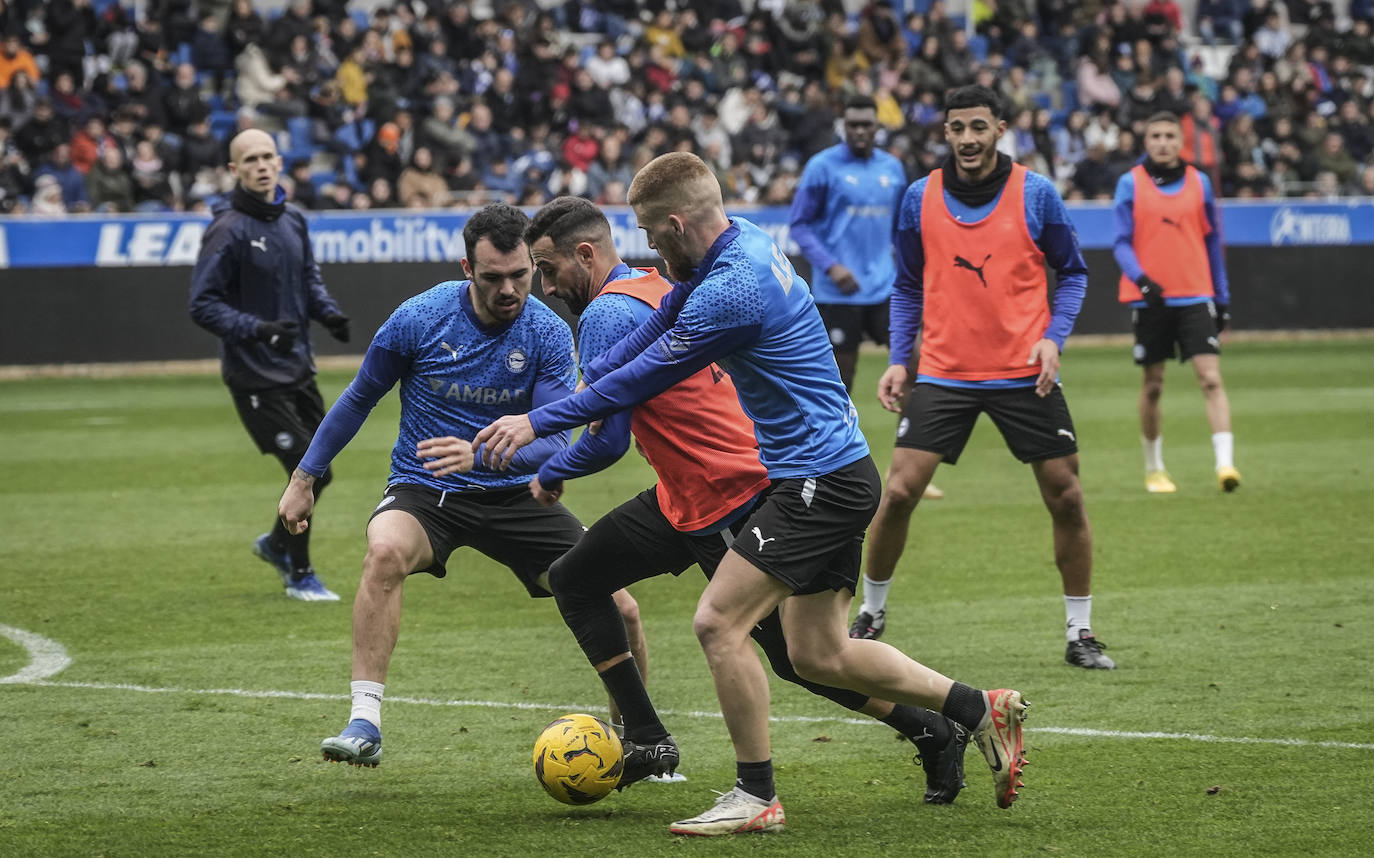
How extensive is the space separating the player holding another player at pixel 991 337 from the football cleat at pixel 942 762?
2.02m

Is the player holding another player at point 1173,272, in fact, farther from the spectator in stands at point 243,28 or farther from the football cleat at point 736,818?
the spectator in stands at point 243,28

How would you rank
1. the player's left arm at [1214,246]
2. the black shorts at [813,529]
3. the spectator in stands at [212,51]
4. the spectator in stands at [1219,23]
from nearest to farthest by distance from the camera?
the black shorts at [813,529] < the player's left arm at [1214,246] < the spectator in stands at [212,51] < the spectator in stands at [1219,23]

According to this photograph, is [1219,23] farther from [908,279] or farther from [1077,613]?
[1077,613]

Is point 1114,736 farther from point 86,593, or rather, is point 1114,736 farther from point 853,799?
point 86,593

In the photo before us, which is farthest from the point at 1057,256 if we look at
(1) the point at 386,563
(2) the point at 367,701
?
(2) the point at 367,701

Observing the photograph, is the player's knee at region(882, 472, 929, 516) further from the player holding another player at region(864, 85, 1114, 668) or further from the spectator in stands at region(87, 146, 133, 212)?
the spectator in stands at region(87, 146, 133, 212)

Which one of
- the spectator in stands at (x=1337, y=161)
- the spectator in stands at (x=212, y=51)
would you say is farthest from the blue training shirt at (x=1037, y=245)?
the spectator in stands at (x=1337, y=161)

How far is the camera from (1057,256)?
751 cm

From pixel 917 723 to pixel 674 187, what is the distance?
184 cm

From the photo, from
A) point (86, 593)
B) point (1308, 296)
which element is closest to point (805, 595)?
point (86, 593)

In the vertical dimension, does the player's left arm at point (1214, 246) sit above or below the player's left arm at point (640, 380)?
below

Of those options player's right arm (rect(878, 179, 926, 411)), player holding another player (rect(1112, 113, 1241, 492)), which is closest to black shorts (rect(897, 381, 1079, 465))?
player's right arm (rect(878, 179, 926, 411))

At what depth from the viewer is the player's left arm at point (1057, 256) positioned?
291 inches

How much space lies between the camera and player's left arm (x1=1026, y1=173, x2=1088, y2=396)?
7402 millimetres
